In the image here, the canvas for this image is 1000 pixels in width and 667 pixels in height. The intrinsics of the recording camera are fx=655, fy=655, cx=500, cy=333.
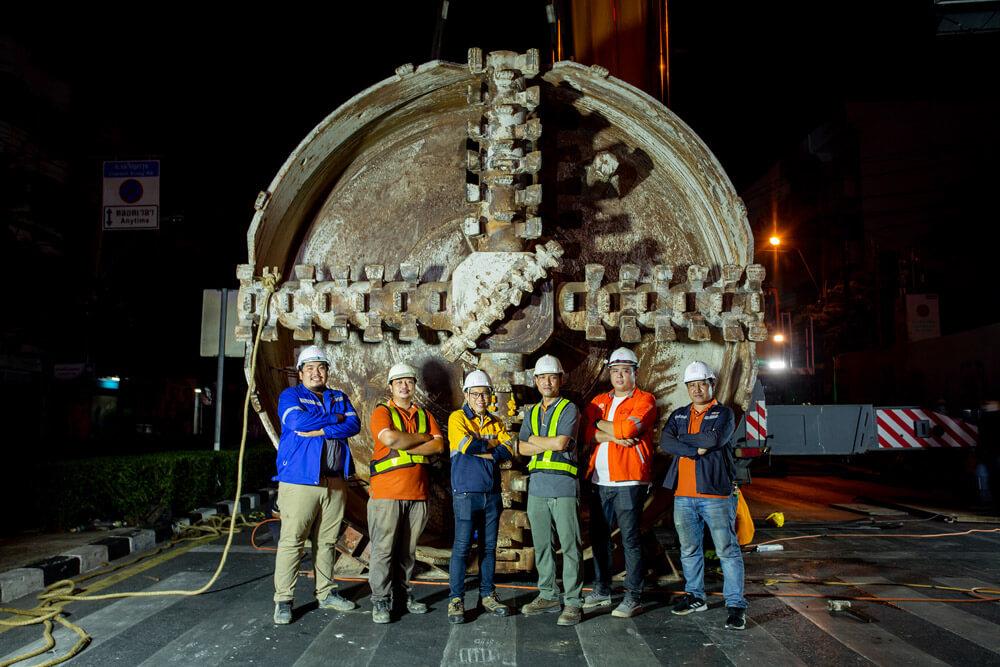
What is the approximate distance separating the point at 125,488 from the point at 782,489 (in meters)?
9.42

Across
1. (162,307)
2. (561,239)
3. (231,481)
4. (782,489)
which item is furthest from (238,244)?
(561,239)

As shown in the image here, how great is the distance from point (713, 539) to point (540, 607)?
109 centimetres

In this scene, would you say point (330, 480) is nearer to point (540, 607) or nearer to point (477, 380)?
point (477, 380)

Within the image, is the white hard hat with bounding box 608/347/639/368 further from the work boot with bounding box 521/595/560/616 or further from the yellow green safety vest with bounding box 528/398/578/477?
the work boot with bounding box 521/595/560/616

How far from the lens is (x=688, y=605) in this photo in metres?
3.92

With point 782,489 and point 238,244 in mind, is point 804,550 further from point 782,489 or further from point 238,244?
point 238,244

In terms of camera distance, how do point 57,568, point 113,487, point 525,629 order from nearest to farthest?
point 525,629
point 57,568
point 113,487

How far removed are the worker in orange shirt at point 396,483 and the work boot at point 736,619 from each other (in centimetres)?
174

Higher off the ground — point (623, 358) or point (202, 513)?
point (623, 358)

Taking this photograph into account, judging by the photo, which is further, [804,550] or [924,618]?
[804,550]

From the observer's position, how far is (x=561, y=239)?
407 centimetres

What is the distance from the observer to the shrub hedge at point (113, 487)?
6.21m

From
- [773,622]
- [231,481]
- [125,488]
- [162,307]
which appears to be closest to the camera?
[773,622]

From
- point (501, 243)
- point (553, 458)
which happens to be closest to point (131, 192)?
point (501, 243)
